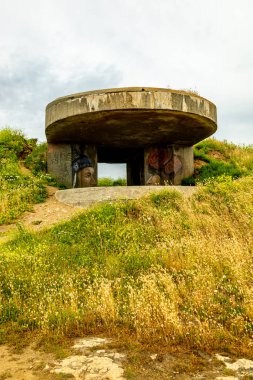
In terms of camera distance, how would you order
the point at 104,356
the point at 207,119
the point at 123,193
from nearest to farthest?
the point at 104,356
the point at 123,193
the point at 207,119

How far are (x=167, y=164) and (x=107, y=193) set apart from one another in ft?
14.2

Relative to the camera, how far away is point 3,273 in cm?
528

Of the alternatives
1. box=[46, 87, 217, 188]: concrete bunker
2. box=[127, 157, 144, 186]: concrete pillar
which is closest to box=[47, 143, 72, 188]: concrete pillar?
box=[46, 87, 217, 188]: concrete bunker

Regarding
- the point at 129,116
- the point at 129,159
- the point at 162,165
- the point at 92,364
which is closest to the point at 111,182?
the point at 129,159

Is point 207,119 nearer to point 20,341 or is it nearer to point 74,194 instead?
point 74,194

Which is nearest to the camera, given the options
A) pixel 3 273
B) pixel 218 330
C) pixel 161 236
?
pixel 218 330

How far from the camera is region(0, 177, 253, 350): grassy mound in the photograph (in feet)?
12.7

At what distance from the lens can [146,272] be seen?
17.1ft

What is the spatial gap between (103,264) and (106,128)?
5.93 m

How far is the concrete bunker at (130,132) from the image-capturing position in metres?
9.36

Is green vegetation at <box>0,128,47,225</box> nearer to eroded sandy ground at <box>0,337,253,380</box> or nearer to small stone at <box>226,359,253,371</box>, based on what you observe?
eroded sandy ground at <box>0,337,253,380</box>

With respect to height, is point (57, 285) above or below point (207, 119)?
below

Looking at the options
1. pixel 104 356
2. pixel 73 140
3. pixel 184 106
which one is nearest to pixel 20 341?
pixel 104 356

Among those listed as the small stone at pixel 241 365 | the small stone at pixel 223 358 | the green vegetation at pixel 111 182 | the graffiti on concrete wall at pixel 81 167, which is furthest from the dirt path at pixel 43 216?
the green vegetation at pixel 111 182
